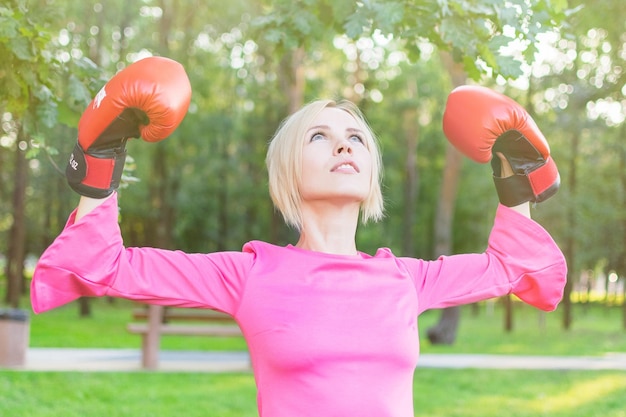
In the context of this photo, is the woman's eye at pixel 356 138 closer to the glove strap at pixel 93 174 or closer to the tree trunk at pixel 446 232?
the glove strap at pixel 93 174

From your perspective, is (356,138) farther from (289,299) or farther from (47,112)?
(47,112)

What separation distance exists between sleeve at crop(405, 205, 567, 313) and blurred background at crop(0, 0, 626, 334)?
762 mm

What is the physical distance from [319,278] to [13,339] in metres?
7.86

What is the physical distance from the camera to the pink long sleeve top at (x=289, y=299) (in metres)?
2.39

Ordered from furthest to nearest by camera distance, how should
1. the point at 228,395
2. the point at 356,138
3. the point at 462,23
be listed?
the point at 228,395
the point at 462,23
the point at 356,138

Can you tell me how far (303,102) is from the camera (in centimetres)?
1565

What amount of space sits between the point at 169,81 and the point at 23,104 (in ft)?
5.46

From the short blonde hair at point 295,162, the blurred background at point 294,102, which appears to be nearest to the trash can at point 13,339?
the blurred background at point 294,102

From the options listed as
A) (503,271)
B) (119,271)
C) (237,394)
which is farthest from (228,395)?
(119,271)

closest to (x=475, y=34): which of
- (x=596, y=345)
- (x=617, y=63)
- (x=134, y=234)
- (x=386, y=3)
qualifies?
(x=386, y=3)

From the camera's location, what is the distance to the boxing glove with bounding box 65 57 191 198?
2.44 meters

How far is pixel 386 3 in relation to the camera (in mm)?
3553

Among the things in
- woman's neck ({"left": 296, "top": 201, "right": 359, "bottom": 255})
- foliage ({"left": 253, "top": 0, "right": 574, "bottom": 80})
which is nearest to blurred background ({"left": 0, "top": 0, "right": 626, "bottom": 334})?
foliage ({"left": 253, "top": 0, "right": 574, "bottom": 80})

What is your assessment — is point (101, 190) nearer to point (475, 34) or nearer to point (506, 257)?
point (506, 257)
